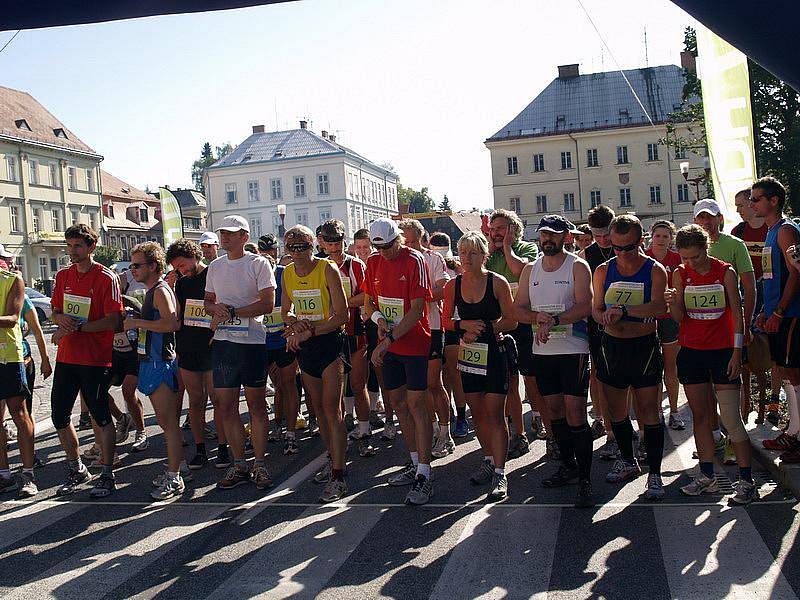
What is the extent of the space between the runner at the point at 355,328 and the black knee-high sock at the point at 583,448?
97.0 inches

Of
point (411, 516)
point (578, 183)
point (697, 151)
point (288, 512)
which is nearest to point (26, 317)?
point (288, 512)

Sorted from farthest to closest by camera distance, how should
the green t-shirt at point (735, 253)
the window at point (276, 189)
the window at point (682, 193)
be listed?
the window at point (276, 189) → the window at point (682, 193) → the green t-shirt at point (735, 253)

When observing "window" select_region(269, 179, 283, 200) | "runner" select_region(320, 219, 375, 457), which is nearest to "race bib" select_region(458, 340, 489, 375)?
"runner" select_region(320, 219, 375, 457)

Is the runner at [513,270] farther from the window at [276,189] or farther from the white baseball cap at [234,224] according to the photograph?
the window at [276,189]

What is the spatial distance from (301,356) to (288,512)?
125 cm

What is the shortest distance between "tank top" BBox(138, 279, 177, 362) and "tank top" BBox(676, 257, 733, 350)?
4.11 meters

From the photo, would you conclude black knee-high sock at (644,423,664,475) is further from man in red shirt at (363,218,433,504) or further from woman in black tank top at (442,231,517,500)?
man in red shirt at (363,218,433,504)

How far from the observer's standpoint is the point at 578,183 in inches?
2817

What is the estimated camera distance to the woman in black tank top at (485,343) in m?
6.62

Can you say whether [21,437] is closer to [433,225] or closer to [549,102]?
→ [433,225]

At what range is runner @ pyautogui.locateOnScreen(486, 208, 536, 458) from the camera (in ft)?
26.1

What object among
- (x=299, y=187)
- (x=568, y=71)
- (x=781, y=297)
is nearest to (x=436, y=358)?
(x=781, y=297)

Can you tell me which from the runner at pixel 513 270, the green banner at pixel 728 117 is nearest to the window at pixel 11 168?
the green banner at pixel 728 117

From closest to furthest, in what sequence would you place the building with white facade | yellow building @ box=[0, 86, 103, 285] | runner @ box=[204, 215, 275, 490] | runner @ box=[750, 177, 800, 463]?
runner @ box=[750, 177, 800, 463] < runner @ box=[204, 215, 275, 490] < yellow building @ box=[0, 86, 103, 285] < the building with white facade
